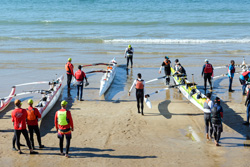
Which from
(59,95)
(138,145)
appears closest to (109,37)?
(59,95)

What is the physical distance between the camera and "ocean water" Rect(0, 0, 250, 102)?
21.5 m

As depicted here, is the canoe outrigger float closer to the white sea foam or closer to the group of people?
the group of people

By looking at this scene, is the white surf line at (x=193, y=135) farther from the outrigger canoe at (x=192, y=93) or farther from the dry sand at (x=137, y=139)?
the outrigger canoe at (x=192, y=93)

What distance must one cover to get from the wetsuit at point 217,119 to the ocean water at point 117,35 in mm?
7005

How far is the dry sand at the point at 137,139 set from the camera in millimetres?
8047

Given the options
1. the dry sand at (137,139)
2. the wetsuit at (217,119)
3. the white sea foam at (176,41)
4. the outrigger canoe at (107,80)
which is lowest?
the dry sand at (137,139)

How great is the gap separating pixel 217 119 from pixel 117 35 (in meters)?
27.9

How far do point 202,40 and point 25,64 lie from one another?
59.7 feet

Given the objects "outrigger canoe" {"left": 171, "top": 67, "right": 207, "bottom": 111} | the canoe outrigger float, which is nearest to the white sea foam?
"outrigger canoe" {"left": 171, "top": 67, "right": 207, "bottom": 111}

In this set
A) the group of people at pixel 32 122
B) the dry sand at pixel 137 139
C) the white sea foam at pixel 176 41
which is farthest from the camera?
the white sea foam at pixel 176 41

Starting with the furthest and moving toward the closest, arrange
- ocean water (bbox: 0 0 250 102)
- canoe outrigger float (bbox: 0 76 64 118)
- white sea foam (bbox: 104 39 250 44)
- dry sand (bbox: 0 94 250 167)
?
1. white sea foam (bbox: 104 39 250 44)
2. ocean water (bbox: 0 0 250 102)
3. canoe outrigger float (bbox: 0 76 64 118)
4. dry sand (bbox: 0 94 250 167)

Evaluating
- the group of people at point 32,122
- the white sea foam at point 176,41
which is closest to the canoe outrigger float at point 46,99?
the group of people at point 32,122

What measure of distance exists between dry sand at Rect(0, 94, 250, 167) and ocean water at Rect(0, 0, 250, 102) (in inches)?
171

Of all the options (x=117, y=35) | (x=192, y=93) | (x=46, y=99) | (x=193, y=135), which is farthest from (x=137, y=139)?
(x=117, y=35)
